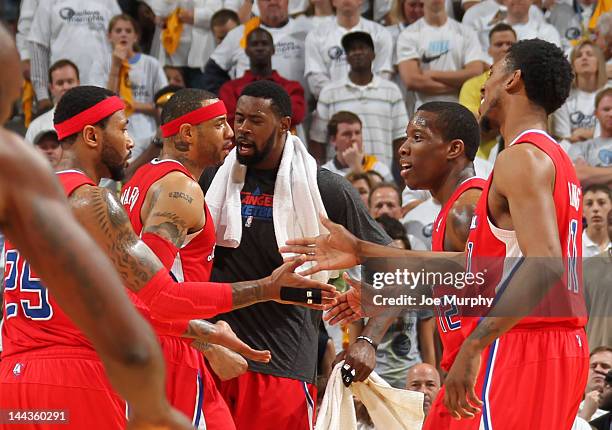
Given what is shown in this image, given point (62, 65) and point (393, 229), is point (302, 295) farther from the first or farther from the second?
point (62, 65)

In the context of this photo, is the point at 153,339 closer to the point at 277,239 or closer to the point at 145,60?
the point at 277,239

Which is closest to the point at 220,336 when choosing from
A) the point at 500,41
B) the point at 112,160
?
the point at 112,160

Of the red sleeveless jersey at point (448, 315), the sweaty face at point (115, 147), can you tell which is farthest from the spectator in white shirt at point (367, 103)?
the sweaty face at point (115, 147)

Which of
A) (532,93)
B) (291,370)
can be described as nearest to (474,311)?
(532,93)

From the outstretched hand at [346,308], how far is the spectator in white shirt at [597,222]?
407 cm

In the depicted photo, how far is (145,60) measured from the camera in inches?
433

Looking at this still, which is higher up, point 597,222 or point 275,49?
point 275,49

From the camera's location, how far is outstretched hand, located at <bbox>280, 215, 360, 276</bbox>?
4.61 meters

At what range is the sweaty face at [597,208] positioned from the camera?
348 inches

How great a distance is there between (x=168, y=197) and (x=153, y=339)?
2.91 m

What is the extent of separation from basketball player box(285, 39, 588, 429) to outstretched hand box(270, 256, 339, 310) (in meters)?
0.09

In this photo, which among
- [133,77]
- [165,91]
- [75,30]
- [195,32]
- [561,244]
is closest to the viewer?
[561,244]

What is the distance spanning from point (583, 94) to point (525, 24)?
1048 mm

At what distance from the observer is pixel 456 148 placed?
5.23 metres
